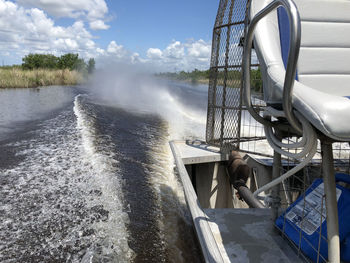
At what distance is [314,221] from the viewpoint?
71.1 inches

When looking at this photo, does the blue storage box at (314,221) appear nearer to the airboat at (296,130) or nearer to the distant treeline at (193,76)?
the airboat at (296,130)

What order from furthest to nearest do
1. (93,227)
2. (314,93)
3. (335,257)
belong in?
(93,227) → (335,257) → (314,93)

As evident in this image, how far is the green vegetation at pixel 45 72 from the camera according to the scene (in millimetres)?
26656

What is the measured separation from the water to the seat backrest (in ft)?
8.30

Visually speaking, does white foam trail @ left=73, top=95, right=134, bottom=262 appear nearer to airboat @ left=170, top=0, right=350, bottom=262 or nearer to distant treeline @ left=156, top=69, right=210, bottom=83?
airboat @ left=170, top=0, right=350, bottom=262

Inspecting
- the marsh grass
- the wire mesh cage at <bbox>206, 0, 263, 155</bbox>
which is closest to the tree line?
the marsh grass

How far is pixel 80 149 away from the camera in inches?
287

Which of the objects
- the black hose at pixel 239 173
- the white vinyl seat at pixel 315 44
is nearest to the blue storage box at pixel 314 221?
the white vinyl seat at pixel 315 44

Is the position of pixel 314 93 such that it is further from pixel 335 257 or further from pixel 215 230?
pixel 215 230

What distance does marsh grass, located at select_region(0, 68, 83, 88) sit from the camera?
85.5 ft

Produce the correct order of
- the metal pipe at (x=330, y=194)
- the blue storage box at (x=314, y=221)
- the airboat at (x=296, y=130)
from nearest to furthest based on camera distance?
the airboat at (x=296, y=130) < the metal pipe at (x=330, y=194) < the blue storage box at (x=314, y=221)

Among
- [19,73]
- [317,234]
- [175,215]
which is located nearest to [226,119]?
[175,215]

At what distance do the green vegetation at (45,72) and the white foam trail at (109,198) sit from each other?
851 inches

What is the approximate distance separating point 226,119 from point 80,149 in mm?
3920
